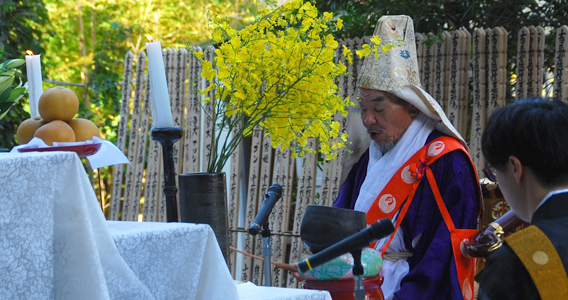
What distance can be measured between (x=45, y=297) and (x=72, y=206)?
16 cm

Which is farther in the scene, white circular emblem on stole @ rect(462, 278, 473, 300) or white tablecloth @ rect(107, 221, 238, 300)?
white circular emblem on stole @ rect(462, 278, 473, 300)

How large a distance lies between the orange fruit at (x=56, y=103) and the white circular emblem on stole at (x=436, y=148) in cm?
149

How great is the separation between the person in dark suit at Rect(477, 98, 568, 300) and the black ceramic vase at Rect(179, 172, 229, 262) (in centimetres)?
60

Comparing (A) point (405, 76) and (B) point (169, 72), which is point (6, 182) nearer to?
(A) point (405, 76)

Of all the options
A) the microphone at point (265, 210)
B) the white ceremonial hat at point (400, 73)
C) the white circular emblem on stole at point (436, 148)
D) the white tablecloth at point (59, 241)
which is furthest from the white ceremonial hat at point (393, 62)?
the white tablecloth at point (59, 241)

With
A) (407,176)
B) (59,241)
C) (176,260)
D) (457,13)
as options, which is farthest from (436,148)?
(457,13)

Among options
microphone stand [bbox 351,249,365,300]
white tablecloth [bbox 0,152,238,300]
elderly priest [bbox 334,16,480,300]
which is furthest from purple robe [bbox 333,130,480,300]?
white tablecloth [bbox 0,152,238,300]

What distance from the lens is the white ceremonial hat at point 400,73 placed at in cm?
235

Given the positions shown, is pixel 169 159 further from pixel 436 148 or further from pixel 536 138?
pixel 436 148

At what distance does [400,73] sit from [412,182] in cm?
47

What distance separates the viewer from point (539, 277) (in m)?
1.17

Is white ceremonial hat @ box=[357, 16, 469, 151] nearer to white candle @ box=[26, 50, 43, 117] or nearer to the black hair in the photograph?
the black hair

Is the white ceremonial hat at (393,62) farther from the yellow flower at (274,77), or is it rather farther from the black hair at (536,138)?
the black hair at (536,138)

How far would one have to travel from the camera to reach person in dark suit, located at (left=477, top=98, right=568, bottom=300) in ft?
3.87
